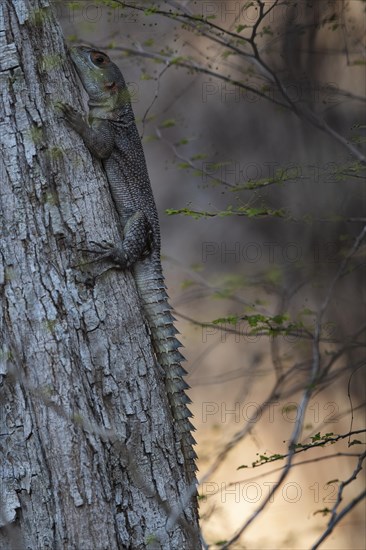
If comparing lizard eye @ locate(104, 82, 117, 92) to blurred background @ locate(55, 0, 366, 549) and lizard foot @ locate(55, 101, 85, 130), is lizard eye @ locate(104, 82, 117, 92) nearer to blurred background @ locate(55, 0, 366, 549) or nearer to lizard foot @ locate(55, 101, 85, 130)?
blurred background @ locate(55, 0, 366, 549)

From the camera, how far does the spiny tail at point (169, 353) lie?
3.11 metres

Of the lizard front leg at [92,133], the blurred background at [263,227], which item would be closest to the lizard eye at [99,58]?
the blurred background at [263,227]

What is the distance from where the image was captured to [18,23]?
2.97 metres

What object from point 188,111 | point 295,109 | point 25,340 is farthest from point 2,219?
point 188,111

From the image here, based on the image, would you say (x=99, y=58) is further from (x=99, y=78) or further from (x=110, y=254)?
(x=110, y=254)

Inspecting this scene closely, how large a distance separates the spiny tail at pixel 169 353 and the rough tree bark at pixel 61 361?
0.12 metres

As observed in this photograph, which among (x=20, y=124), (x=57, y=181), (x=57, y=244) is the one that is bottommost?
(x=57, y=244)

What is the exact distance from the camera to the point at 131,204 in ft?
11.8

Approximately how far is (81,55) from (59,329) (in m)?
1.68

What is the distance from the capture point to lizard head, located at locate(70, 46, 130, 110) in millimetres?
3799

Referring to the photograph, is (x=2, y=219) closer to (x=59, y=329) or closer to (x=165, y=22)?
(x=59, y=329)

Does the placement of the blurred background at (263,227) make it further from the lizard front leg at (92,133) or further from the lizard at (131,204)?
the lizard front leg at (92,133)

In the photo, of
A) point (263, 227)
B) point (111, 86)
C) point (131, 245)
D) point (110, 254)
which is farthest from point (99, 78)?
point (263, 227)

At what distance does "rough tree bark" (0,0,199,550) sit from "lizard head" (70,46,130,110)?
2.42 ft
